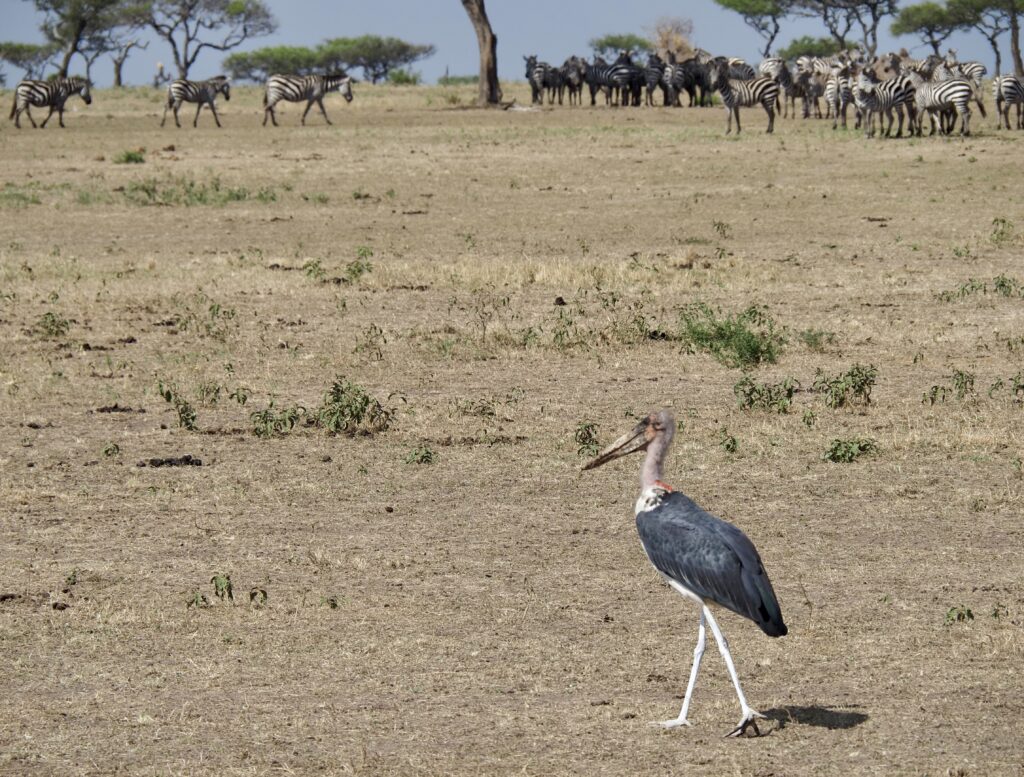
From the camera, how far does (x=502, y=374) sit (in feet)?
35.8

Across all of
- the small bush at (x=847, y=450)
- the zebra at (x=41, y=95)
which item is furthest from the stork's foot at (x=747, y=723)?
the zebra at (x=41, y=95)

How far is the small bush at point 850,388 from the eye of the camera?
9.70 metres

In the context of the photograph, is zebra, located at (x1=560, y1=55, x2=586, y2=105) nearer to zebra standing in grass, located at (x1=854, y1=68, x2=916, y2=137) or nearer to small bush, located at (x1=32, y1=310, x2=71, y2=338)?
zebra standing in grass, located at (x1=854, y1=68, x2=916, y2=137)

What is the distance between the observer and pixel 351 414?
30.6 ft

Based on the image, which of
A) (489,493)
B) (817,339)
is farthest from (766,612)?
(817,339)

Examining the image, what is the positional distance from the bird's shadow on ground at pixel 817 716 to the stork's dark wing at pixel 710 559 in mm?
502

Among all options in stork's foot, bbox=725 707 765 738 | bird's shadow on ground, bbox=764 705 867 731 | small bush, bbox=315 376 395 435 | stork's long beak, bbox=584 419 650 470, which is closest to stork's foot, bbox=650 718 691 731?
stork's foot, bbox=725 707 765 738

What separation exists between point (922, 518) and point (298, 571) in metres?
2.93

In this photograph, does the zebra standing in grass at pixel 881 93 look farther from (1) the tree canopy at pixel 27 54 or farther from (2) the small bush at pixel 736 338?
(1) the tree canopy at pixel 27 54

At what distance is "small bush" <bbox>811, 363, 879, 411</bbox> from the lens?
9.70 m

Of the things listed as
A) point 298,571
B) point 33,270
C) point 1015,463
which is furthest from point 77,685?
point 33,270

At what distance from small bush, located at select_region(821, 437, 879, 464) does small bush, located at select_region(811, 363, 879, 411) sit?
3.21 feet

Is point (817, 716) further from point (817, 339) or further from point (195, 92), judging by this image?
point (195, 92)

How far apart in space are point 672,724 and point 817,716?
0.50 m
